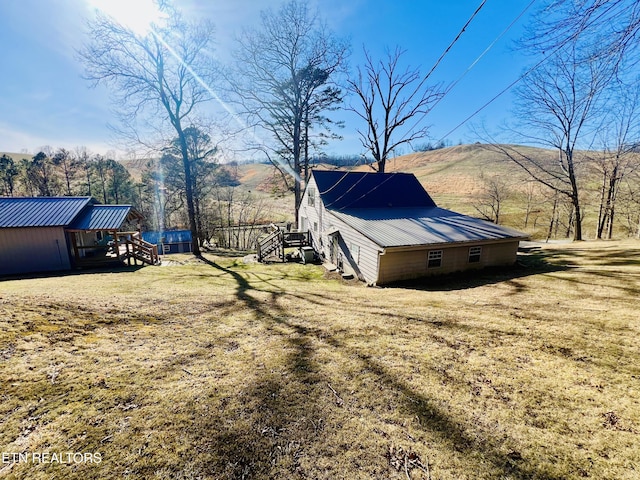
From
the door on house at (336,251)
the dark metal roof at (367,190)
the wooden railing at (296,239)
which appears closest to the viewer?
the door on house at (336,251)

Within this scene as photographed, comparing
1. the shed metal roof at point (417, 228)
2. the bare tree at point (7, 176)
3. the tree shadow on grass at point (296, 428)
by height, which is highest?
the bare tree at point (7, 176)

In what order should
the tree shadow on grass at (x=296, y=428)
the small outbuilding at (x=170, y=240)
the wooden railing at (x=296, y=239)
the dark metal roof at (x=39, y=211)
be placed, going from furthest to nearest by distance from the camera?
the small outbuilding at (x=170, y=240)
the wooden railing at (x=296, y=239)
the dark metal roof at (x=39, y=211)
the tree shadow on grass at (x=296, y=428)

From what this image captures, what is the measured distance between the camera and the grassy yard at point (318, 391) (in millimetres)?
2314

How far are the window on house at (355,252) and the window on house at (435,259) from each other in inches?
117

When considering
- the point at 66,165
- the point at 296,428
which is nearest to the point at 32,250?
the point at 296,428

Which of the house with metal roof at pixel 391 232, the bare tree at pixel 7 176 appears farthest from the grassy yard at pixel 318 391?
the bare tree at pixel 7 176

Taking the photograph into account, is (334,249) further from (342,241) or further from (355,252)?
(355,252)

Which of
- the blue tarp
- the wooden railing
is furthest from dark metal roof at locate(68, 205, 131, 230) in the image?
the blue tarp

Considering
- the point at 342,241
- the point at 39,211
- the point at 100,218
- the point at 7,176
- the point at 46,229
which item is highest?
the point at 7,176

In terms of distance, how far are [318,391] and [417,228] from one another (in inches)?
410

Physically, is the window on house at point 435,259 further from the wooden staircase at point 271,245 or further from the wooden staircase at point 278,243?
the wooden staircase at point 271,245

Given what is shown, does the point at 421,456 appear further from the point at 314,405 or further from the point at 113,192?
the point at 113,192

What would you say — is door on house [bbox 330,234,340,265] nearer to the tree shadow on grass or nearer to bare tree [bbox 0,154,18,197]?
the tree shadow on grass

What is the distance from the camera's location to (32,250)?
11.9 meters
